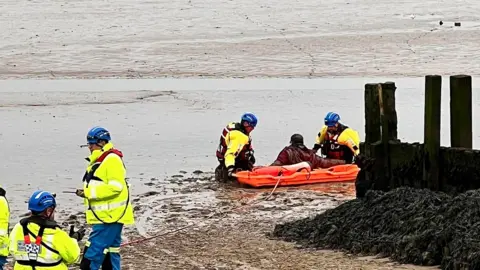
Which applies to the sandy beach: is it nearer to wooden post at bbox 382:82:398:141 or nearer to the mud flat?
the mud flat

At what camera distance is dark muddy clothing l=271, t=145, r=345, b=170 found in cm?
1686

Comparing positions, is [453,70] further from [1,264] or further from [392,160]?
[1,264]

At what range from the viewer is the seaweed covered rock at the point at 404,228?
10.5 metres

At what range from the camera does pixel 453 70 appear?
98.5 ft

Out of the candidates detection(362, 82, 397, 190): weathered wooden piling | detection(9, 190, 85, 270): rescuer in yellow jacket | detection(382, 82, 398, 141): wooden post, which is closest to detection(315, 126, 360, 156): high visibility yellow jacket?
detection(362, 82, 397, 190): weathered wooden piling

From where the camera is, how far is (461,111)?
1307 cm

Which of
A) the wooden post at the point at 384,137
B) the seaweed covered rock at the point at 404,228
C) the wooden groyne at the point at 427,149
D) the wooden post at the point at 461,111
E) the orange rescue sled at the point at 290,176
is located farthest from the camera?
the orange rescue sled at the point at 290,176

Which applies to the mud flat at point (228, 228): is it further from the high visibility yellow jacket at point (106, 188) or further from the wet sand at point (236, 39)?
the wet sand at point (236, 39)

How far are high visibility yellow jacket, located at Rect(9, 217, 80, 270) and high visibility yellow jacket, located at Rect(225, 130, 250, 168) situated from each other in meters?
8.20

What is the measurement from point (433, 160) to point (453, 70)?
17451 millimetres

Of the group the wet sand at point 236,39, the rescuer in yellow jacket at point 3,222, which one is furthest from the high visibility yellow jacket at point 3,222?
the wet sand at point 236,39

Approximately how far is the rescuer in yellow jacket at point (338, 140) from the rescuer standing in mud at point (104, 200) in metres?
7.05

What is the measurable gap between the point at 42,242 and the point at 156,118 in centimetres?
1498

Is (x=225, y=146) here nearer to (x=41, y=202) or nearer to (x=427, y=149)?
(x=427, y=149)
